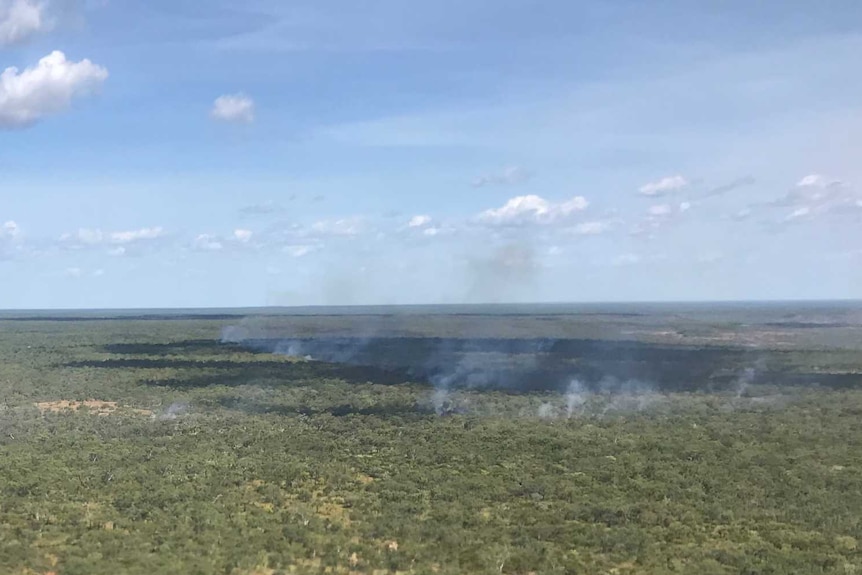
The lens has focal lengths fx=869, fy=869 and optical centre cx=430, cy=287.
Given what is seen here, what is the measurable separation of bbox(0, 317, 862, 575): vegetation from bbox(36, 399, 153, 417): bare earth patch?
44 cm

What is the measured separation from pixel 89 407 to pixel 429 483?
138ft

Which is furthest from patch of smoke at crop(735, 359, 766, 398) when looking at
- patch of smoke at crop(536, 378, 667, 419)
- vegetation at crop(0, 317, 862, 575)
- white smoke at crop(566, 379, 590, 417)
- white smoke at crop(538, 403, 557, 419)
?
white smoke at crop(538, 403, 557, 419)

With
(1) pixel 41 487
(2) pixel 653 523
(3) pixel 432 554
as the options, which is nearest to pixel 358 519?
(3) pixel 432 554

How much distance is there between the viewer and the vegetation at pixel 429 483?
35781 mm

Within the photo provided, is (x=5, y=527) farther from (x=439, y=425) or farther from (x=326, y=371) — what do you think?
(x=326, y=371)

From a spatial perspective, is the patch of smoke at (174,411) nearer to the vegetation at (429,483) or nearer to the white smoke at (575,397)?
the vegetation at (429,483)

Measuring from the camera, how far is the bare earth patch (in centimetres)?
7412

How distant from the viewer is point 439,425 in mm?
66250

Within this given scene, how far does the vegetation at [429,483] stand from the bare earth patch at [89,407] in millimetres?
445

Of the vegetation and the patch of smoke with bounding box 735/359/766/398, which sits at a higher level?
the patch of smoke with bounding box 735/359/766/398

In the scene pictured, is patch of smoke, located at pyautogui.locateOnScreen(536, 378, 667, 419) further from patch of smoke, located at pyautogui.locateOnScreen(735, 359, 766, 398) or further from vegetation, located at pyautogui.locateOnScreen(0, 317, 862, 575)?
patch of smoke, located at pyautogui.locateOnScreen(735, 359, 766, 398)

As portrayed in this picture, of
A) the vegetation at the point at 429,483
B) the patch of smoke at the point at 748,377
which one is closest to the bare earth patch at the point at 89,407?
the vegetation at the point at 429,483

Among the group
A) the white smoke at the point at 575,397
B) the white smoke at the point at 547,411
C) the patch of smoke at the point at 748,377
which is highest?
the patch of smoke at the point at 748,377

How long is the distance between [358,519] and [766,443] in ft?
100
